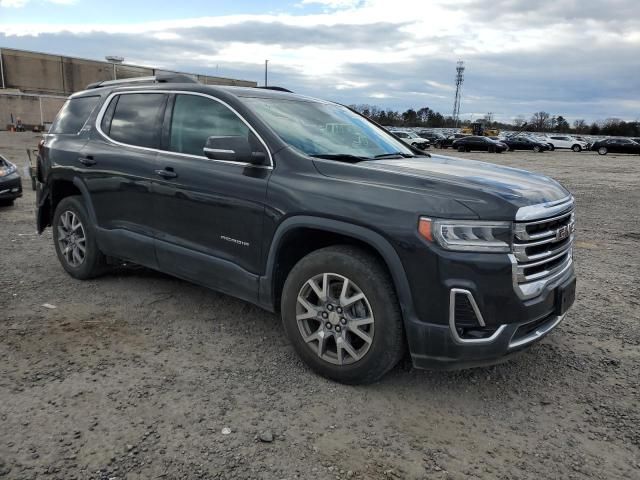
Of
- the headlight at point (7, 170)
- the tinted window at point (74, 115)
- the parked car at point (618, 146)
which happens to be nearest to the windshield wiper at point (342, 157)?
the tinted window at point (74, 115)

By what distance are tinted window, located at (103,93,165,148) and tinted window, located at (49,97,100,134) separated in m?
0.46

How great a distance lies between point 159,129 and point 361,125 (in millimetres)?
1723

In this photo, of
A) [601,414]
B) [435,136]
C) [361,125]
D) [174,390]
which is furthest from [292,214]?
[435,136]

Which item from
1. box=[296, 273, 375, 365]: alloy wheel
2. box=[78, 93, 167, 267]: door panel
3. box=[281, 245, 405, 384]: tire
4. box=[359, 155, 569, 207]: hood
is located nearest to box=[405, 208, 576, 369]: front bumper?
box=[281, 245, 405, 384]: tire

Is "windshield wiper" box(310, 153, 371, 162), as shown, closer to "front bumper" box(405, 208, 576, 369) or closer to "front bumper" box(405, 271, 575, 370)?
"front bumper" box(405, 208, 576, 369)

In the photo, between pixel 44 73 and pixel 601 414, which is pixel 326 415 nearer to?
pixel 601 414

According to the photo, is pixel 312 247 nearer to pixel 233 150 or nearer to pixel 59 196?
pixel 233 150

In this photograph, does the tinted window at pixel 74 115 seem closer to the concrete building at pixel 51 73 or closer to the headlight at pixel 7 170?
the headlight at pixel 7 170

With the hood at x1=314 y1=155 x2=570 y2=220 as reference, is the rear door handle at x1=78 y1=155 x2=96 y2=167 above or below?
below

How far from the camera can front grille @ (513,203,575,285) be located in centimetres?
293

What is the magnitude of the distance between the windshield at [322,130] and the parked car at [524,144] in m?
44.5

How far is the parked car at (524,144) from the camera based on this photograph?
46.1m

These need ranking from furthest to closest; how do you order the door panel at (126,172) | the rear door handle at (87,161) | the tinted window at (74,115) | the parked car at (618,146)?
the parked car at (618,146), the tinted window at (74,115), the rear door handle at (87,161), the door panel at (126,172)

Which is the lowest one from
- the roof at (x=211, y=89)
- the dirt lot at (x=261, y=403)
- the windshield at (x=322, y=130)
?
the dirt lot at (x=261, y=403)
